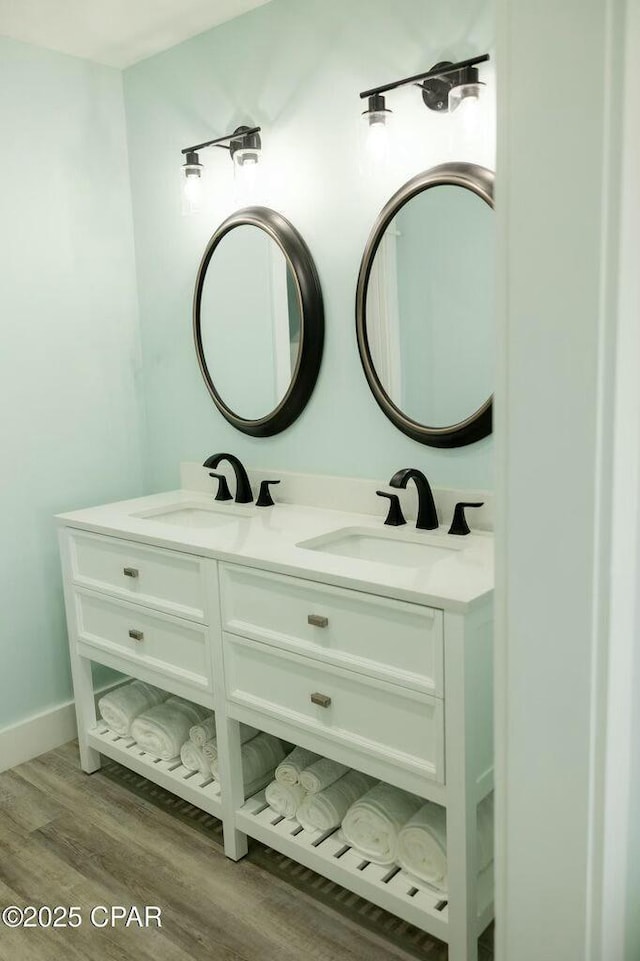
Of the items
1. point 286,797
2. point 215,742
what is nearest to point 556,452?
point 286,797

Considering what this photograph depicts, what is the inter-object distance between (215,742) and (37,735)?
817 millimetres

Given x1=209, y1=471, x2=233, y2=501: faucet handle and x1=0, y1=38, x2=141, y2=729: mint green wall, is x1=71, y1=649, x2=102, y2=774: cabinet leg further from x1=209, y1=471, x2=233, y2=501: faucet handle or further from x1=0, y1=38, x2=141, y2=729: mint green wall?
x1=209, y1=471, x2=233, y2=501: faucet handle

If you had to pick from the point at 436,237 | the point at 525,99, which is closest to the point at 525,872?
the point at 525,99

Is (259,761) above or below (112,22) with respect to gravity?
below

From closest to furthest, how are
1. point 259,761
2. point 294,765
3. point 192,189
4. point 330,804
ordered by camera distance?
point 330,804 < point 294,765 < point 259,761 < point 192,189

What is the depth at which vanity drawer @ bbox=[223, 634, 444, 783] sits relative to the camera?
66.3 inches

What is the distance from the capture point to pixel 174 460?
9.78 ft

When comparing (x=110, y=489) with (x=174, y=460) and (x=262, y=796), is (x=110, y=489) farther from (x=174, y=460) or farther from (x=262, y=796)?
(x=262, y=796)

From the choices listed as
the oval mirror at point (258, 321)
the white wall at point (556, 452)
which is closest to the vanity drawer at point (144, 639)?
the oval mirror at point (258, 321)

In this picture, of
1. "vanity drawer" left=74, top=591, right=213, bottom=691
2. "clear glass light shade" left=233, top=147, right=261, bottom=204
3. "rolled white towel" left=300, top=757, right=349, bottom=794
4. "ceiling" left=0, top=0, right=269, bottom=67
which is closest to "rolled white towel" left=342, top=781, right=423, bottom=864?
"rolled white towel" left=300, top=757, right=349, bottom=794

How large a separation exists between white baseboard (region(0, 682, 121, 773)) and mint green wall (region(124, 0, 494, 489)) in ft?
3.05

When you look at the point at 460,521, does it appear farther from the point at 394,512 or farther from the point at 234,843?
the point at 234,843

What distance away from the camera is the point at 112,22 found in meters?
2.45

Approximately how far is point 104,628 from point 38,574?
441mm
